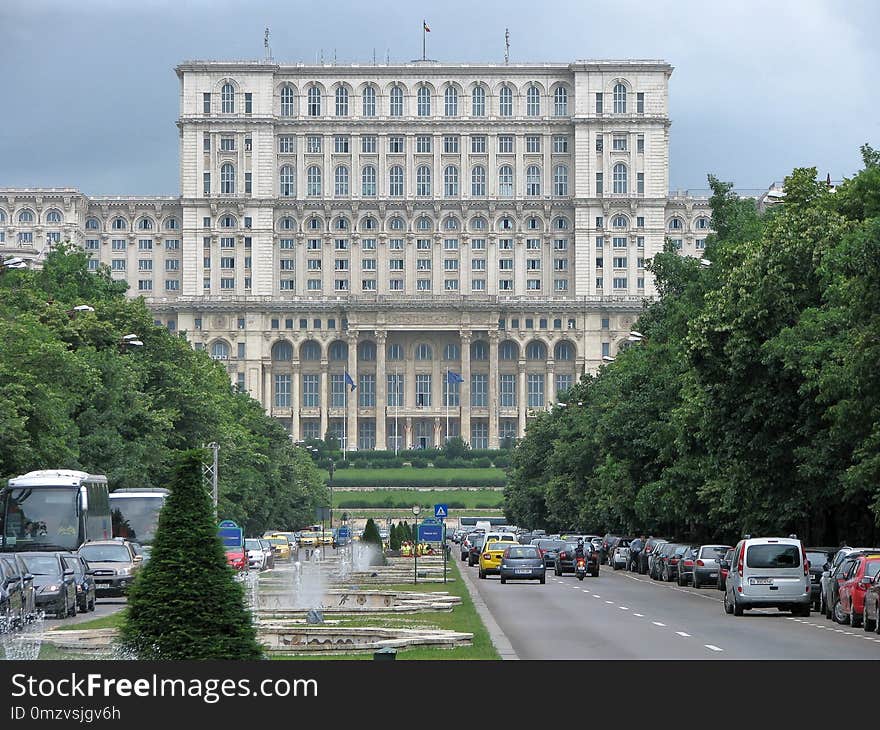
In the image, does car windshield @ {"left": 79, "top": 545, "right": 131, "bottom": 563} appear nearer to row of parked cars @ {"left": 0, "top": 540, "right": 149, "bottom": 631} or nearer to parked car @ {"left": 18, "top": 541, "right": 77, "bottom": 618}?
row of parked cars @ {"left": 0, "top": 540, "right": 149, "bottom": 631}

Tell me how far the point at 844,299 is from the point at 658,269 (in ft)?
107

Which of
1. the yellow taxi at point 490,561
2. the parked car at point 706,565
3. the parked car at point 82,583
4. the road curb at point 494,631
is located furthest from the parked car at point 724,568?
the parked car at point 82,583

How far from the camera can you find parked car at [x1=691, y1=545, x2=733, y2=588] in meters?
61.8

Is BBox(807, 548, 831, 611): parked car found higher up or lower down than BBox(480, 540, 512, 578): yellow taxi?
higher up

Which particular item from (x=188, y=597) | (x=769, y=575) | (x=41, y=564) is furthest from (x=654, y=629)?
(x=188, y=597)

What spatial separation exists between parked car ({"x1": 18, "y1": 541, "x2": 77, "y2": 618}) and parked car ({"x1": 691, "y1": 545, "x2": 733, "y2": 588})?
24.7 m

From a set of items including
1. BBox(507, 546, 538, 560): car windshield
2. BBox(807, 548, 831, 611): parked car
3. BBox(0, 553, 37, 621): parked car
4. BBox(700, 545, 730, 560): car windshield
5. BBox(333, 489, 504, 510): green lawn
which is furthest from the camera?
BBox(333, 489, 504, 510): green lawn

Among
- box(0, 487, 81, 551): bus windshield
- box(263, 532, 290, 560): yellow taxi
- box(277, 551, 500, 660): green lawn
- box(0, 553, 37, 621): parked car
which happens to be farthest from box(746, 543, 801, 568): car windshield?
box(263, 532, 290, 560): yellow taxi

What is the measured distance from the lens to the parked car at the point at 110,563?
52125 mm

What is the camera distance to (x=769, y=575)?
4309cm

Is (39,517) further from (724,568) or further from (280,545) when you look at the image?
(280,545)

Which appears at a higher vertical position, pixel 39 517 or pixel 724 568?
pixel 39 517

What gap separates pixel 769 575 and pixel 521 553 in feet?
73.6
